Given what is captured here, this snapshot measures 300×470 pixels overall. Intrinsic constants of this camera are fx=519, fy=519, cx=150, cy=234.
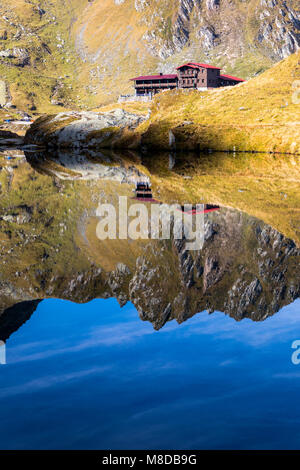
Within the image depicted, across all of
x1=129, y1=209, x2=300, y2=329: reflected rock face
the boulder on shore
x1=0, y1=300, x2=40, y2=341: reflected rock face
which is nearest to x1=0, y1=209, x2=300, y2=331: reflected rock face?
x1=129, y1=209, x2=300, y2=329: reflected rock face

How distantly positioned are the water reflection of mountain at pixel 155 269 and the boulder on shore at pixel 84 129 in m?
124

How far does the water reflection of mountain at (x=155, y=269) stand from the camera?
19.1 metres

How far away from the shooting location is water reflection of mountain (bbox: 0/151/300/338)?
19.1m

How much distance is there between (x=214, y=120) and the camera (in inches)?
5423

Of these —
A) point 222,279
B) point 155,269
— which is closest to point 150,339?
point 222,279

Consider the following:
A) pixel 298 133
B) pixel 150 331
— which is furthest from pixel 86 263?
pixel 298 133

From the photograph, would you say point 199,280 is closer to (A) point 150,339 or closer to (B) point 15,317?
(A) point 150,339

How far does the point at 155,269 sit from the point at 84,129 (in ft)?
471

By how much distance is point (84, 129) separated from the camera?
161375 mm

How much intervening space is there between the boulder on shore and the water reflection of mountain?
124 m

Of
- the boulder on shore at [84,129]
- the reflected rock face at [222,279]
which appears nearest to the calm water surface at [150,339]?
the reflected rock face at [222,279]

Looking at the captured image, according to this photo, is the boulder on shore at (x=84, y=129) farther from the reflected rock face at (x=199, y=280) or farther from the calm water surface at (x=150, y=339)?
the reflected rock face at (x=199, y=280)

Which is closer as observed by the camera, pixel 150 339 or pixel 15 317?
pixel 150 339

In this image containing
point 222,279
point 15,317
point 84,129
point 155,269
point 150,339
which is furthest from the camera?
point 84,129
